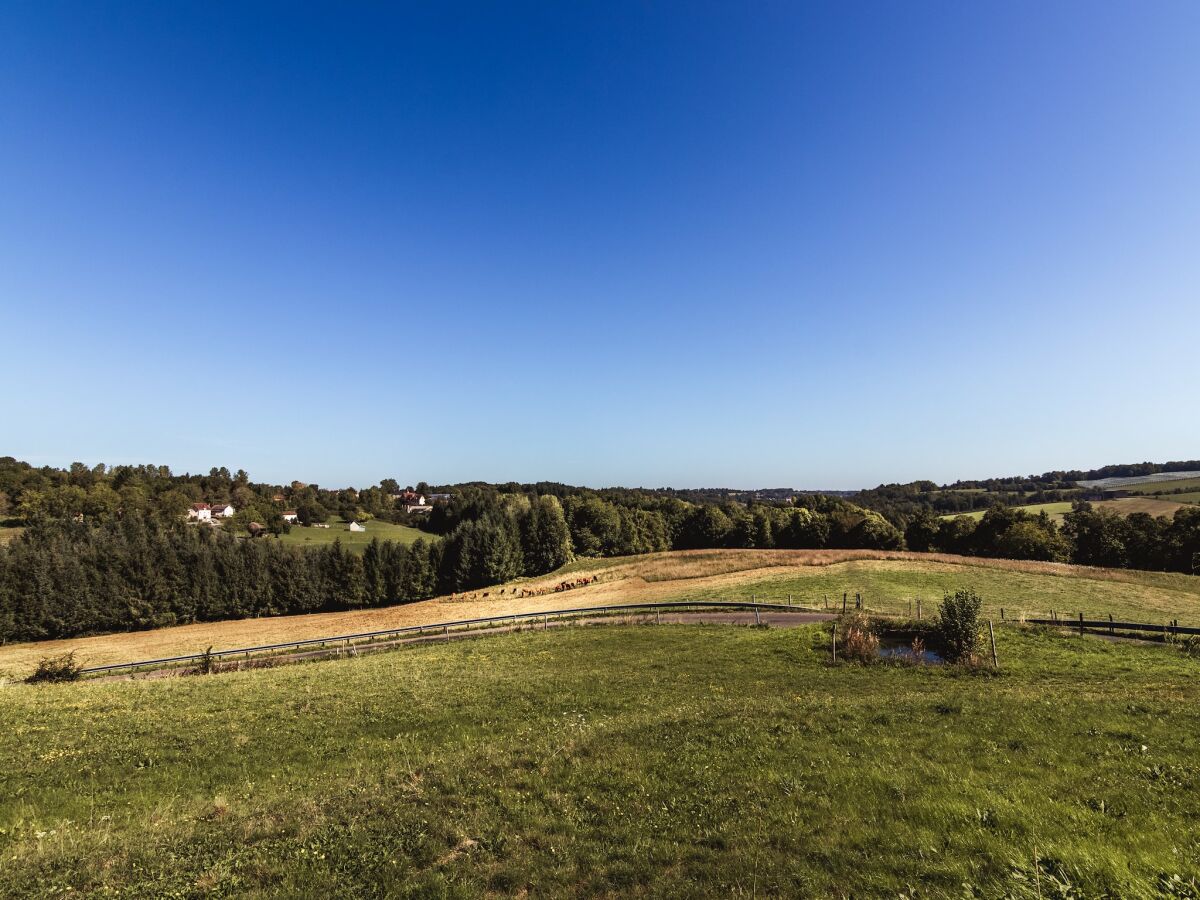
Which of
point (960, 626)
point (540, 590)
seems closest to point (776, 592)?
point (960, 626)

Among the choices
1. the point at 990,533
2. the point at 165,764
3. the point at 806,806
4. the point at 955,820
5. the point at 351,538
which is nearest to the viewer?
the point at 955,820

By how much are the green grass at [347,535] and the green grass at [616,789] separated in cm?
11087

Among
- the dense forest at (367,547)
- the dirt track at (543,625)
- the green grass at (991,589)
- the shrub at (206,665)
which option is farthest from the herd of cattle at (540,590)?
the shrub at (206,665)

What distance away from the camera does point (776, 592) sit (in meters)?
→ 51.0

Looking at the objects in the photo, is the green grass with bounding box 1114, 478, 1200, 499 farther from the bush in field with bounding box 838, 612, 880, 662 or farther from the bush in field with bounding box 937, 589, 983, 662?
the bush in field with bounding box 838, 612, 880, 662

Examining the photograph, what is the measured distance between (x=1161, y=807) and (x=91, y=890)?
18.3 m

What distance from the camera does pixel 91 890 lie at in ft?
26.7

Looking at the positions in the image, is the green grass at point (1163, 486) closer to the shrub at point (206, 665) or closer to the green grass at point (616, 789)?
the green grass at point (616, 789)

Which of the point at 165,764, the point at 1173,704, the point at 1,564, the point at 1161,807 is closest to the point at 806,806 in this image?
the point at 1161,807

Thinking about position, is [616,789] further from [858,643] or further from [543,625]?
[543,625]

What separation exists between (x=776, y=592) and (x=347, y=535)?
5160 inches

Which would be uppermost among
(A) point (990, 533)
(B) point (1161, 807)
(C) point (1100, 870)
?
(C) point (1100, 870)

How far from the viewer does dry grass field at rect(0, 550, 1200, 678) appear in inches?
1780

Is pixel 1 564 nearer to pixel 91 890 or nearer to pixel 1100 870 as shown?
pixel 91 890
